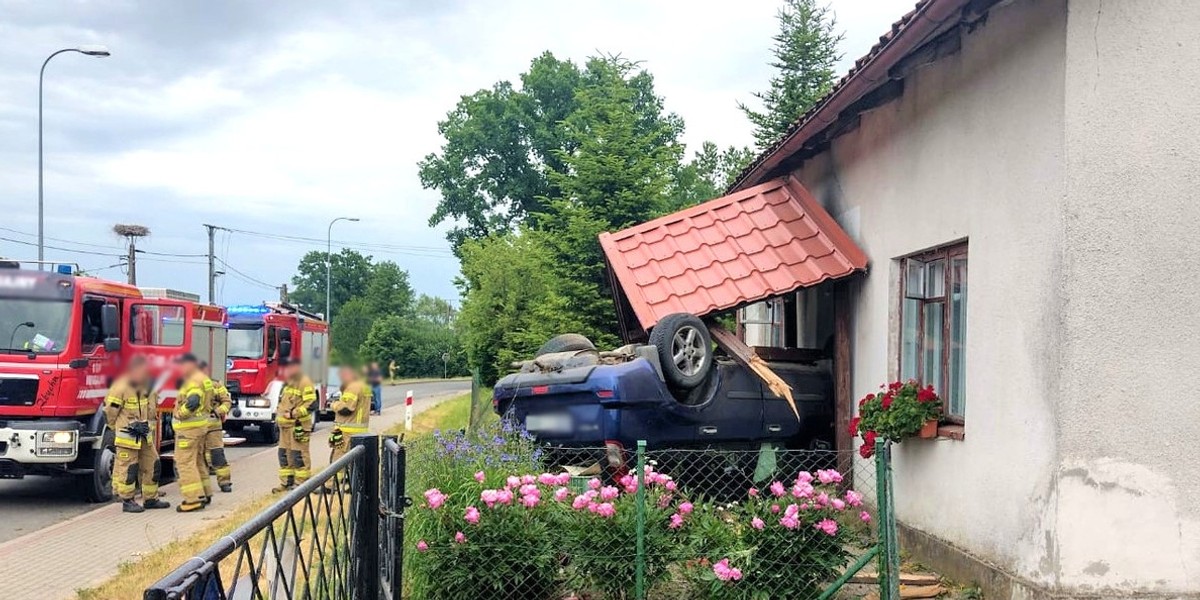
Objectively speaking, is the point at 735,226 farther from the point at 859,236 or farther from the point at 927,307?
the point at 927,307

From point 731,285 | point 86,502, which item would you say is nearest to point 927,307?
point 731,285

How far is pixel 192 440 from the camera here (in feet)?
35.9

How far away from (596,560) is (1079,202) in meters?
3.47

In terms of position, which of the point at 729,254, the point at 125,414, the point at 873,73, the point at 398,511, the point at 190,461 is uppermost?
the point at 873,73

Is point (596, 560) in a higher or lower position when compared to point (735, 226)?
lower

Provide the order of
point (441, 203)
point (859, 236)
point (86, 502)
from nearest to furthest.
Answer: point (859, 236) < point (86, 502) < point (441, 203)

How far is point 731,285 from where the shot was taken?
29.6 ft

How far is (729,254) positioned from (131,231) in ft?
17.0

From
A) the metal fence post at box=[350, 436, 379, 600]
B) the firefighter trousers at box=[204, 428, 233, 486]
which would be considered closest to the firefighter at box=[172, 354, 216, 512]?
the firefighter trousers at box=[204, 428, 233, 486]

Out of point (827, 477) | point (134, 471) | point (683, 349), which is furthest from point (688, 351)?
point (134, 471)

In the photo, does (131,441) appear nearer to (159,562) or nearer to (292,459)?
(292,459)

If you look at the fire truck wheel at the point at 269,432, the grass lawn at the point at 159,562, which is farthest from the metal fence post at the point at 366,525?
the fire truck wheel at the point at 269,432

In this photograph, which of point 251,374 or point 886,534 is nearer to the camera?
point 886,534

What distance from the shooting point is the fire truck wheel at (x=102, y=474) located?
11.3 m
